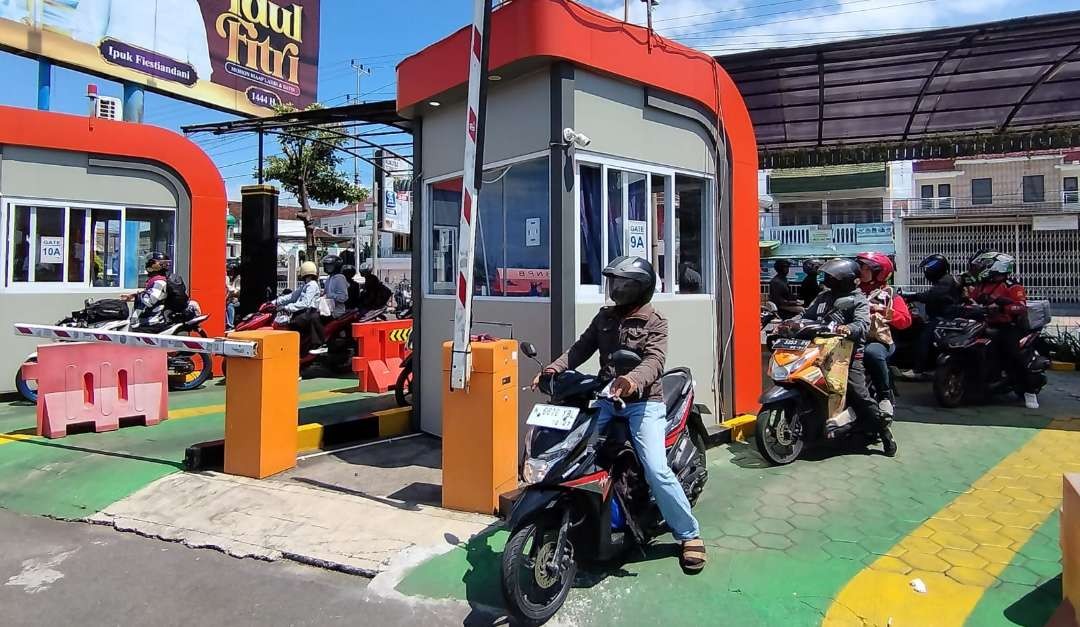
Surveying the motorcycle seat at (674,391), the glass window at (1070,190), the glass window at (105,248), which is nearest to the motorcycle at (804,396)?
the motorcycle seat at (674,391)

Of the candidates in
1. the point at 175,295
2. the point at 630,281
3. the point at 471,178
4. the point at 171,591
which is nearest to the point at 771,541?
the point at 630,281

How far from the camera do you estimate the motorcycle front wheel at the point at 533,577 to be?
3.10m

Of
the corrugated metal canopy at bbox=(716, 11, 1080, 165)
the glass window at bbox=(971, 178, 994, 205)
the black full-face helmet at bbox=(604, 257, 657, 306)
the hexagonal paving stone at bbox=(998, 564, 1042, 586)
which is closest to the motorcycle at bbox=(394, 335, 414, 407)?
the black full-face helmet at bbox=(604, 257, 657, 306)

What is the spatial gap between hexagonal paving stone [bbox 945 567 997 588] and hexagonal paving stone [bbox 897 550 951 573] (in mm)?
51

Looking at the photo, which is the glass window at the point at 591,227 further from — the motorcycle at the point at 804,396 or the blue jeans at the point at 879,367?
the blue jeans at the point at 879,367

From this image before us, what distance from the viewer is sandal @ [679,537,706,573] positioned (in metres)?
3.74

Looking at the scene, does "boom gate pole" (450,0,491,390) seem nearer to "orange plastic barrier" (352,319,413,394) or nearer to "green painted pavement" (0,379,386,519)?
"green painted pavement" (0,379,386,519)

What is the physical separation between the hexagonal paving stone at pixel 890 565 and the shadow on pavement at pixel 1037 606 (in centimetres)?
52

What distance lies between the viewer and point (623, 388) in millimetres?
3555

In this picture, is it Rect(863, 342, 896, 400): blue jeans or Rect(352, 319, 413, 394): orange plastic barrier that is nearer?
Rect(863, 342, 896, 400): blue jeans

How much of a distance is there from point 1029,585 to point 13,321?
1119 cm

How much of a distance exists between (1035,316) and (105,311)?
452 inches

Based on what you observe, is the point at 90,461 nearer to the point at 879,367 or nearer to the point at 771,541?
the point at 771,541

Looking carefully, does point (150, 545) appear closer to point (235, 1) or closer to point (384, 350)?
point (384, 350)
